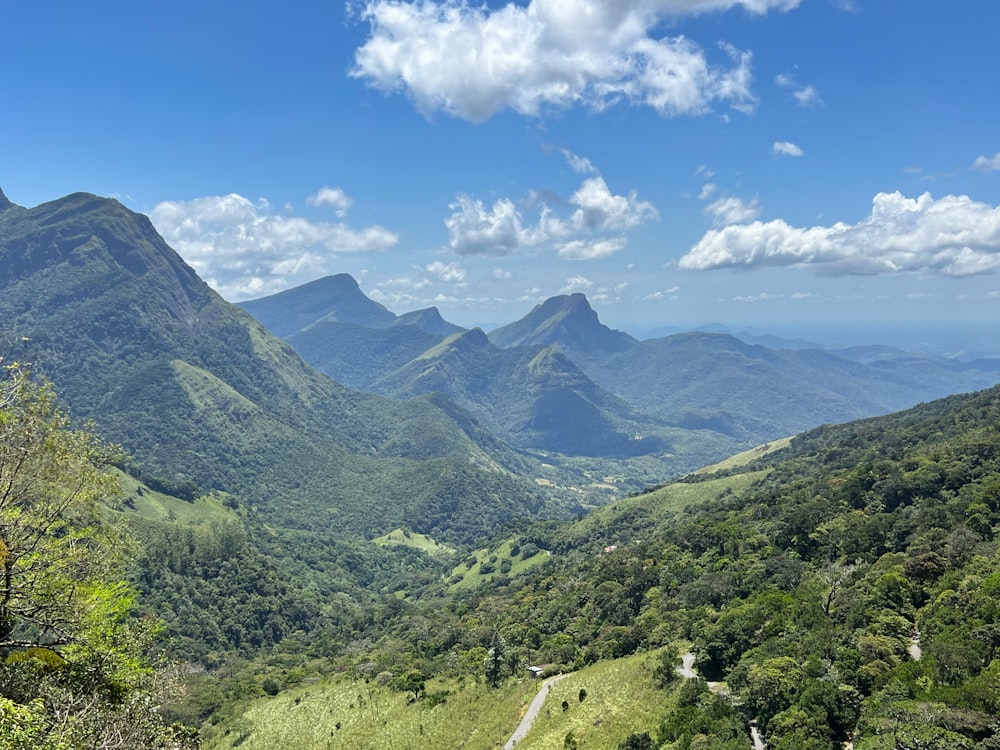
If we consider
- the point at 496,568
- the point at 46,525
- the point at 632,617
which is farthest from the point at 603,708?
the point at 496,568

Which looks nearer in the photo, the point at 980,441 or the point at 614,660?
the point at 614,660

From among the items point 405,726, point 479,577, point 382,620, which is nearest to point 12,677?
point 405,726

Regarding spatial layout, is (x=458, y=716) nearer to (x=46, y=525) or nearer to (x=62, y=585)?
(x=62, y=585)

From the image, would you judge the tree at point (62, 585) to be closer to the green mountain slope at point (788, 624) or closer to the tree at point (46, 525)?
the tree at point (46, 525)

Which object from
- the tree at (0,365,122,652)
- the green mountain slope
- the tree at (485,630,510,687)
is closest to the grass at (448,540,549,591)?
the green mountain slope

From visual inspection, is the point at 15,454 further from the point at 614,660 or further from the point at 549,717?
the point at 614,660

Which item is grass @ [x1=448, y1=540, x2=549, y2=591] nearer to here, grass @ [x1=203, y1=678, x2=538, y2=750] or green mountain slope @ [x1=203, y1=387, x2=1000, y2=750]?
green mountain slope @ [x1=203, y1=387, x2=1000, y2=750]

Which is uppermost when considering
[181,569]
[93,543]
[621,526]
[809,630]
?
[93,543]
